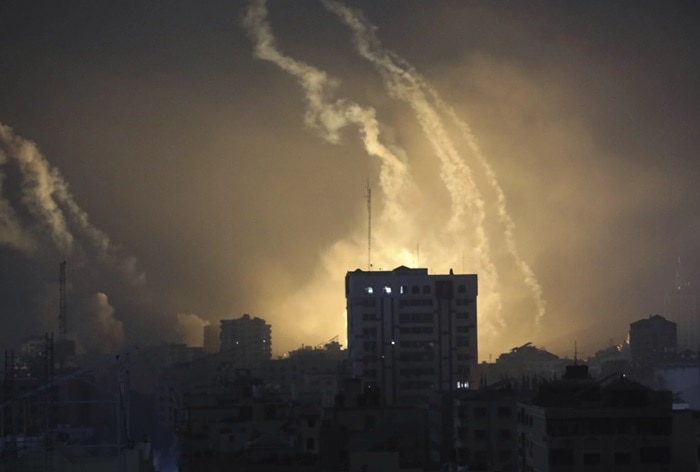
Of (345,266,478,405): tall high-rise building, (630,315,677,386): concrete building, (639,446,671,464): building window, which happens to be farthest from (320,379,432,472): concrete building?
(630,315,677,386): concrete building

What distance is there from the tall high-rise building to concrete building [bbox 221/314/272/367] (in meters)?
26.6

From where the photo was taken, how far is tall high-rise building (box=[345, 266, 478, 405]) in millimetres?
53719

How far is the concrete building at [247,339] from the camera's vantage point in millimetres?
81438

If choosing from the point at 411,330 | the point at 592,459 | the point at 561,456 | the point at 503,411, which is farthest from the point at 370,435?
the point at 411,330

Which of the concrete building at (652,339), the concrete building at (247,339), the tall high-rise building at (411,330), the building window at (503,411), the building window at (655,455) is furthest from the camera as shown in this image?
the concrete building at (247,339)

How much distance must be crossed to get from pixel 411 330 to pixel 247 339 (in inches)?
1180

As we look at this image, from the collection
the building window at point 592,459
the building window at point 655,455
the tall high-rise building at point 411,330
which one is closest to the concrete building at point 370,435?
the building window at point 592,459

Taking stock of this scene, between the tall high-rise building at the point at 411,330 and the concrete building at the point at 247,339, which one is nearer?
the tall high-rise building at the point at 411,330

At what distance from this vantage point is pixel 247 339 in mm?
83000

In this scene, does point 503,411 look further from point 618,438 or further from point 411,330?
point 411,330

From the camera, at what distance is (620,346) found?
78.4 meters

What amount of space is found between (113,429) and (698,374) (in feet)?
61.1

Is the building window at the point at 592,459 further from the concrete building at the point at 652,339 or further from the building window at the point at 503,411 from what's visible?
the concrete building at the point at 652,339

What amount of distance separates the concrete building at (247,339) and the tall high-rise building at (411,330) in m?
26.6
